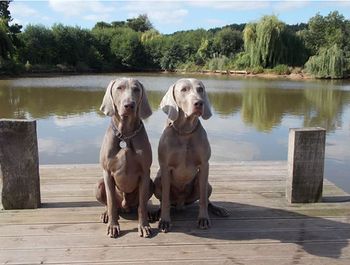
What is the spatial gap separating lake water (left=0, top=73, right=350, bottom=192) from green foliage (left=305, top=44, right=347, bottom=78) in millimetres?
12523

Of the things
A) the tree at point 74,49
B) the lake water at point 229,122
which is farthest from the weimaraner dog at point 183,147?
the tree at point 74,49

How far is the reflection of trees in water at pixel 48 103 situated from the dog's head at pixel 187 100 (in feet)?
34.4

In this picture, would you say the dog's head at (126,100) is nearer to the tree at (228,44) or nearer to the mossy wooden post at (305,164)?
the mossy wooden post at (305,164)

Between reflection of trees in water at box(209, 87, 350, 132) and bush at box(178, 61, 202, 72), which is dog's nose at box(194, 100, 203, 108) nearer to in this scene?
reflection of trees in water at box(209, 87, 350, 132)

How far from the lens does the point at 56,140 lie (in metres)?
9.59

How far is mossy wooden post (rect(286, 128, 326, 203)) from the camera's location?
3734mm

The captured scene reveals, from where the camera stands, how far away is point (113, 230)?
3117 mm

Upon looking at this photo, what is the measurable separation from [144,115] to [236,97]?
16779 millimetres

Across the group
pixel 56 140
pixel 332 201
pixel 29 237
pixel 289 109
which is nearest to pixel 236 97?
pixel 289 109

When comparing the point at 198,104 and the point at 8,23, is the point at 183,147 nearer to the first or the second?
the point at 198,104

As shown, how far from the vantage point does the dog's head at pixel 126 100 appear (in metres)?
2.91

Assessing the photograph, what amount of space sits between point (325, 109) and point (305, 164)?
1264 cm

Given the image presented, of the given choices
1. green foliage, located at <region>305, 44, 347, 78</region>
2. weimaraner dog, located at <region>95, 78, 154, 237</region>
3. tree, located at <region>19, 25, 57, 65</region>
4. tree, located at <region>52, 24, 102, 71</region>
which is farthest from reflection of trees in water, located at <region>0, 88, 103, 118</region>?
tree, located at <region>52, 24, 102, 71</region>

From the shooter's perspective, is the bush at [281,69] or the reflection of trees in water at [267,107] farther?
the bush at [281,69]
